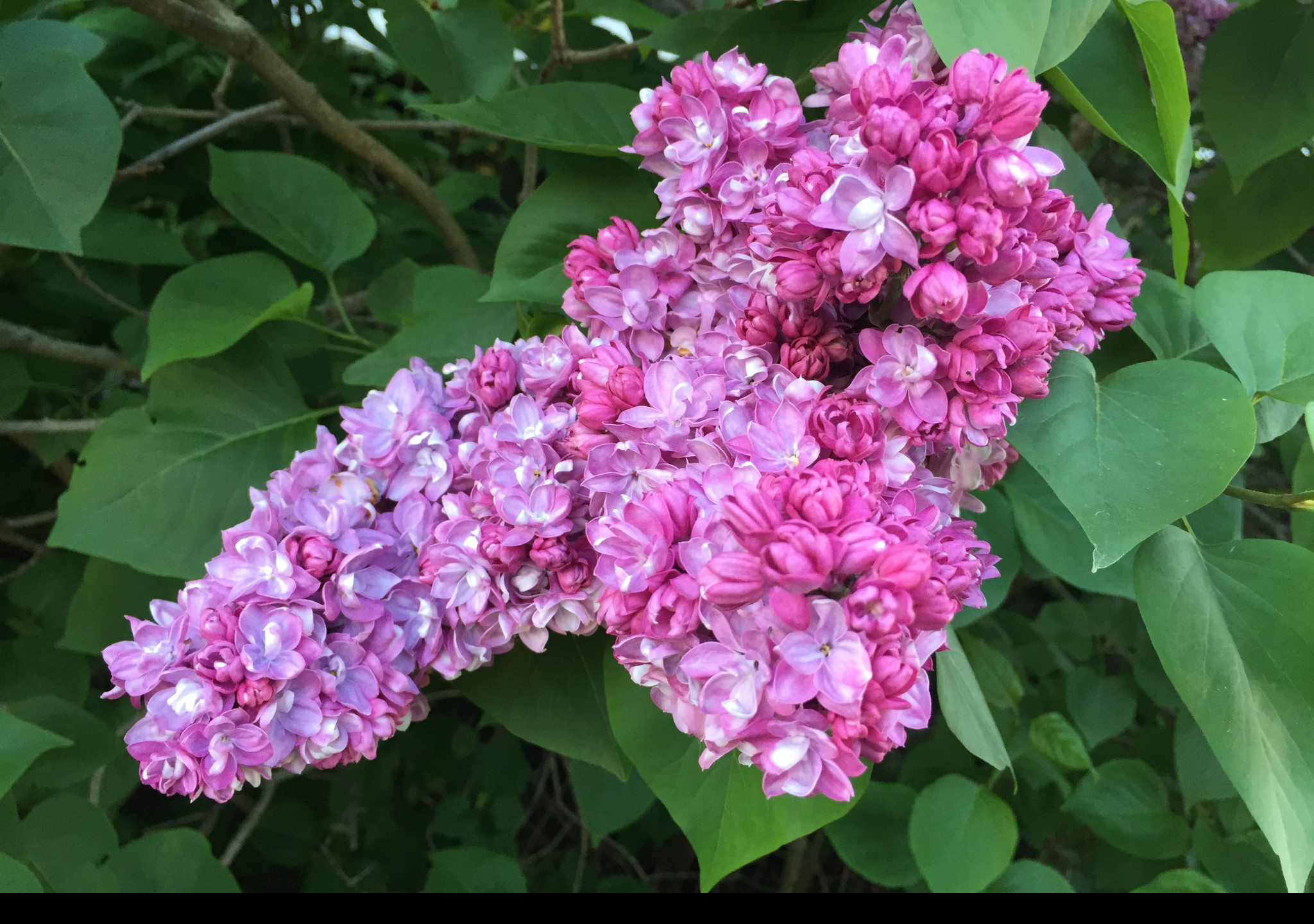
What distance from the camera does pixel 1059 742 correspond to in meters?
0.77

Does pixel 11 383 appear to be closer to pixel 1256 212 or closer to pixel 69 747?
pixel 69 747

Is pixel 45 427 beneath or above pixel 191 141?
beneath

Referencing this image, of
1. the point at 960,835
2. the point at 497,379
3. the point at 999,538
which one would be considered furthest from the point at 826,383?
the point at 960,835

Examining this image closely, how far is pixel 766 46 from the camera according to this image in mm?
576

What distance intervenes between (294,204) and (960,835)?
83 cm

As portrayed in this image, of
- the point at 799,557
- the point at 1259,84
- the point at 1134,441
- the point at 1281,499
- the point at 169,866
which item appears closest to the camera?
the point at 799,557

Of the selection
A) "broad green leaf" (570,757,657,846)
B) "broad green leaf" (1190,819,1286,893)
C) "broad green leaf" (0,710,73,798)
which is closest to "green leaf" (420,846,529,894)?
"broad green leaf" (570,757,657,846)

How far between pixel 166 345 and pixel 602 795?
0.60 m

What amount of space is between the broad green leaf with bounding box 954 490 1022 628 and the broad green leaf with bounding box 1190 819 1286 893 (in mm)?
297

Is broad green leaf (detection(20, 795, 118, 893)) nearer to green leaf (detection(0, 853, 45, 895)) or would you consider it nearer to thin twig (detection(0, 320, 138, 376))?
green leaf (detection(0, 853, 45, 895))

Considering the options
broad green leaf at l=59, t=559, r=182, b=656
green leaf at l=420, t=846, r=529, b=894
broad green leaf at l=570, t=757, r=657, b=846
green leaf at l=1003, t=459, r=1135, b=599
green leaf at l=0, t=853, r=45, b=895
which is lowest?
green leaf at l=420, t=846, r=529, b=894

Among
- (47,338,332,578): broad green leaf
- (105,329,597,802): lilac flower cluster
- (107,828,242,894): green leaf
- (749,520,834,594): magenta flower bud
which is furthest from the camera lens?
(107,828,242,894): green leaf

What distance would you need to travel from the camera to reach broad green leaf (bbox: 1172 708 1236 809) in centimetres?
72

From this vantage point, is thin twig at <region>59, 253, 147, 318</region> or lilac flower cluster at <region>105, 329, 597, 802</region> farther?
thin twig at <region>59, 253, 147, 318</region>
